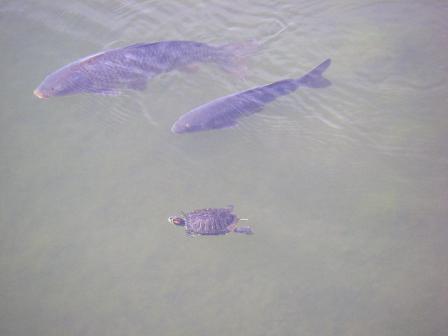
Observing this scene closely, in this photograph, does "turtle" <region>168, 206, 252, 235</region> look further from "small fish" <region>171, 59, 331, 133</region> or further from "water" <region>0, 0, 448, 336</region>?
"small fish" <region>171, 59, 331, 133</region>

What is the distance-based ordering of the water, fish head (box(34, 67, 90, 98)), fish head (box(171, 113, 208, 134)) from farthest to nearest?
fish head (box(34, 67, 90, 98)), fish head (box(171, 113, 208, 134)), the water

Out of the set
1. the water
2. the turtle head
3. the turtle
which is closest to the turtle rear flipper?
the turtle

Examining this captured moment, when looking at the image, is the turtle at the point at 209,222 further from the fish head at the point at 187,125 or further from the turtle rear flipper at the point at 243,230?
the fish head at the point at 187,125

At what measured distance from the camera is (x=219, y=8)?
666cm

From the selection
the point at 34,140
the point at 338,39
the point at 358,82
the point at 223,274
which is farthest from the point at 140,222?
the point at 338,39

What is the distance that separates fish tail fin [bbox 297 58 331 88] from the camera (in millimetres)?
5320

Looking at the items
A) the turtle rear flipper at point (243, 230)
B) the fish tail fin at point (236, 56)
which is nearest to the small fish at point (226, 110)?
the fish tail fin at point (236, 56)

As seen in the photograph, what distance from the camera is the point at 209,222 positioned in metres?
4.30

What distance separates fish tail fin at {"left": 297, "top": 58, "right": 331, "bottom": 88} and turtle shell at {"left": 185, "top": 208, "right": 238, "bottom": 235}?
1.96m

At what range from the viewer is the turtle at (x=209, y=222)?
14.1 feet

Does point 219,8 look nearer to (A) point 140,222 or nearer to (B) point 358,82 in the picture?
(B) point 358,82

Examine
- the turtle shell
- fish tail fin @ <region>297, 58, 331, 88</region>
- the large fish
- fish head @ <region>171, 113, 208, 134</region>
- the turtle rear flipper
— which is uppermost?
the large fish

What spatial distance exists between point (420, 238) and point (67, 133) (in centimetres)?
410

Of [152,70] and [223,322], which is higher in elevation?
[152,70]
